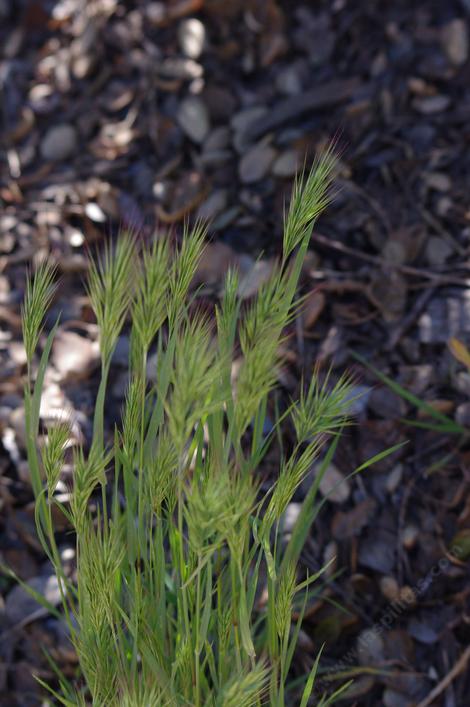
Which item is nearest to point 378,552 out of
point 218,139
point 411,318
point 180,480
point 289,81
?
point 411,318

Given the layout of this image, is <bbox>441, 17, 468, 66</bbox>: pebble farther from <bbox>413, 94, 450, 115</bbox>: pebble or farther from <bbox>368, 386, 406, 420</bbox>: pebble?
<bbox>368, 386, 406, 420</bbox>: pebble

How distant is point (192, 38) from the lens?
6.35 ft

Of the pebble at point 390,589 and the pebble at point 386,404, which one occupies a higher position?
the pebble at point 386,404

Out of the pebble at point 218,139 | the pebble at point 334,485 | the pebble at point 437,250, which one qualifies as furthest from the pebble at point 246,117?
the pebble at point 334,485

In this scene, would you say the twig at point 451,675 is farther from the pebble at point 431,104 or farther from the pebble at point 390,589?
the pebble at point 431,104

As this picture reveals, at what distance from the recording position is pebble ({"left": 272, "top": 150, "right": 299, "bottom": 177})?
1.70 metres

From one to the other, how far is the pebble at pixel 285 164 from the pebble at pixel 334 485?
619 mm

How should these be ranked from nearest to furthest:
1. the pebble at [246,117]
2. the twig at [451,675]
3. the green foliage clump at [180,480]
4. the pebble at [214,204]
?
the green foliage clump at [180,480]
the twig at [451,675]
the pebble at [214,204]
the pebble at [246,117]

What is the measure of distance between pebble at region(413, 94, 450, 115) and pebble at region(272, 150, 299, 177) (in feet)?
0.85

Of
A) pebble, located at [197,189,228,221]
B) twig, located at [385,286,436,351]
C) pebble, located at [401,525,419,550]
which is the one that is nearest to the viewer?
pebble, located at [401,525,419,550]

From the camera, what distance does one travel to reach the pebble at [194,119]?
72.9 inches

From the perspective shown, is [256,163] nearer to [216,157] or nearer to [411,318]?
[216,157]

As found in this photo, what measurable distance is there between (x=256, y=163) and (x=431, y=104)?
360 millimetres

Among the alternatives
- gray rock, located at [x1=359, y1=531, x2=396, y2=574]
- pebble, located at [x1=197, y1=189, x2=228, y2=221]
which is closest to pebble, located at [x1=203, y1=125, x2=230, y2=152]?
pebble, located at [x1=197, y1=189, x2=228, y2=221]
